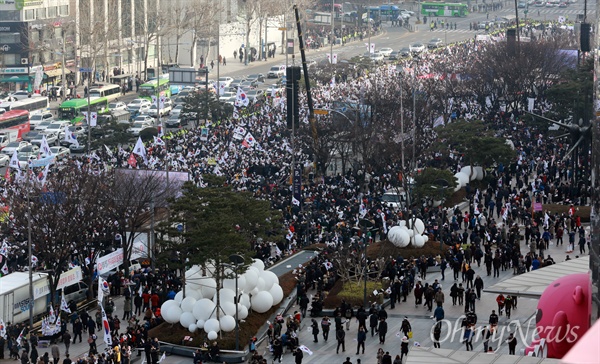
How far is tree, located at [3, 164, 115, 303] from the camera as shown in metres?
40.4

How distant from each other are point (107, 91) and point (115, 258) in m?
52.8

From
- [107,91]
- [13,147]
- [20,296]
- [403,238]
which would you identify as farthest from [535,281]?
[107,91]

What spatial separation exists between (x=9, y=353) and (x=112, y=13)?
237ft

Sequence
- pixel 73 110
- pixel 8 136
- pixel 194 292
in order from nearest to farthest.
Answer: pixel 194 292 < pixel 8 136 < pixel 73 110

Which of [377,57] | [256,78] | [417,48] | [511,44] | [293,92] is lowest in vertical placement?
[256,78]

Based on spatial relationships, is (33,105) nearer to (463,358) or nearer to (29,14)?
(29,14)

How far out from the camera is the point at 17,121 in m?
75.4

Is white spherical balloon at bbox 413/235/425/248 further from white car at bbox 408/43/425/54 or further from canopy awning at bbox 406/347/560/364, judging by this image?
white car at bbox 408/43/425/54

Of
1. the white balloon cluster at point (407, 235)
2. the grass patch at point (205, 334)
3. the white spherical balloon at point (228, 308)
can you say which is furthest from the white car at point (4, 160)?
the white spherical balloon at point (228, 308)

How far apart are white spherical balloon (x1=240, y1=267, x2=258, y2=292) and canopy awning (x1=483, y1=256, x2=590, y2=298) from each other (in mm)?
10866

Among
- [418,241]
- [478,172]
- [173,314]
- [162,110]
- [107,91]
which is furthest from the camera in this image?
[107,91]

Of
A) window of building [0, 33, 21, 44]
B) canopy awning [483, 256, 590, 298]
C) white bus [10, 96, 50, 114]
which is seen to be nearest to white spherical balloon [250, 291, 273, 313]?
canopy awning [483, 256, 590, 298]

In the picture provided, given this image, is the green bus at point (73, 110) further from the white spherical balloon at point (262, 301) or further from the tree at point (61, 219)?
the white spherical balloon at point (262, 301)

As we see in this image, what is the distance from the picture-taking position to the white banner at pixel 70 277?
3900 cm
